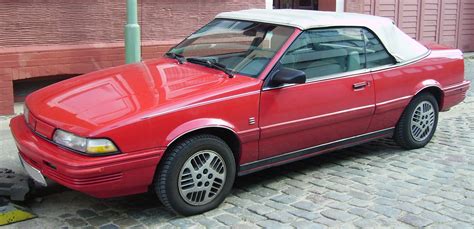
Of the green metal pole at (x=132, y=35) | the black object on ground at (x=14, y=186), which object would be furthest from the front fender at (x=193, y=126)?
the green metal pole at (x=132, y=35)

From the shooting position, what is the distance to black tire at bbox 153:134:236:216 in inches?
160

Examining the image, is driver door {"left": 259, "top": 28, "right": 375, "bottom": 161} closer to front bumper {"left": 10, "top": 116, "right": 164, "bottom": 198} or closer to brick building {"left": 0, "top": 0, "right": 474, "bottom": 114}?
front bumper {"left": 10, "top": 116, "right": 164, "bottom": 198}

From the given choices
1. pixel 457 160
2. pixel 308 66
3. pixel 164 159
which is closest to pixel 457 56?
pixel 457 160

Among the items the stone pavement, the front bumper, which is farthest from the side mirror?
the front bumper

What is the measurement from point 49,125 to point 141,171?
0.74 metres

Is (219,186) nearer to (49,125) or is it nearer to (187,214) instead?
(187,214)

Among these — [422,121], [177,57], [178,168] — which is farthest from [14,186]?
[422,121]

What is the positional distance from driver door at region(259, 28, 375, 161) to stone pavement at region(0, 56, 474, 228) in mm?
366

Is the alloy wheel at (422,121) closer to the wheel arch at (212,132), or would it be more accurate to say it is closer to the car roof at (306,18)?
the car roof at (306,18)

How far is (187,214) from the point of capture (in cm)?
424

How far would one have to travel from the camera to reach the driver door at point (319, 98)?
462cm

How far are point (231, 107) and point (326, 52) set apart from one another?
1.26m

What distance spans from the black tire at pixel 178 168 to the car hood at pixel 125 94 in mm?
298

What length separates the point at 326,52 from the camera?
5113mm
